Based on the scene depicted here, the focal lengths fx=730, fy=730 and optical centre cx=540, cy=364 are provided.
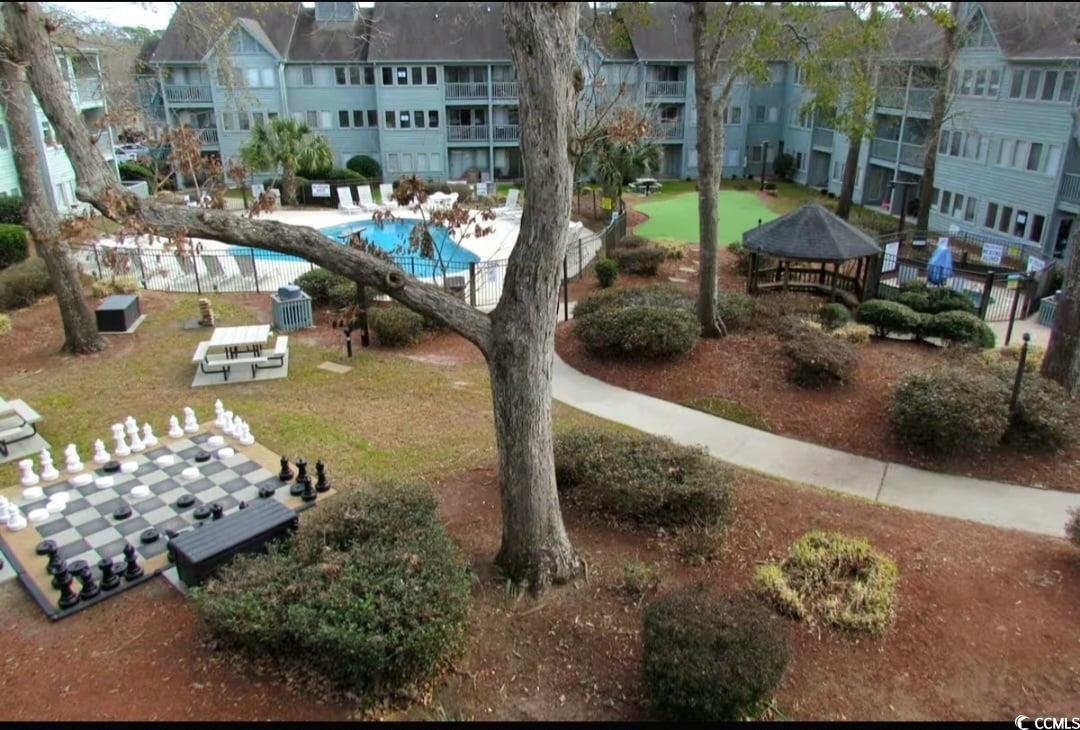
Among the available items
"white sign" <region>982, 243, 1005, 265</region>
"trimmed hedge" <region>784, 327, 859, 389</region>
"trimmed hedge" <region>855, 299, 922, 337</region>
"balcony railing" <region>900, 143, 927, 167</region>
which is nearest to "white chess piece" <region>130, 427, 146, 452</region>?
"trimmed hedge" <region>784, 327, 859, 389</region>

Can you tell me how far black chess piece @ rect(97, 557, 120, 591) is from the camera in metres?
7.88

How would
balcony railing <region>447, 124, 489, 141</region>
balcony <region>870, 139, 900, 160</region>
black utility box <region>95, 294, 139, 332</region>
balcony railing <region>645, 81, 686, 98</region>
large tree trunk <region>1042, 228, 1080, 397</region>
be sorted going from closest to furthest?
large tree trunk <region>1042, 228, 1080, 397</region> < black utility box <region>95, 294, 139, 332</region> < balcony <region>870, 139, 900, 160</region> < balcony railing <region>645, 81, 686, 98</region> < balcony railing <region>447, 124, 489, 141</region>

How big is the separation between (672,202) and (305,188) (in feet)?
65.2

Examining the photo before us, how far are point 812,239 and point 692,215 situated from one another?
1731 centimetres

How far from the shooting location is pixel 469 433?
492 inches

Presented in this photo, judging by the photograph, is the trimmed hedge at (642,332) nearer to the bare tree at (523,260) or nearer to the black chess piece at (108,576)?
the bare tree at (523,260)

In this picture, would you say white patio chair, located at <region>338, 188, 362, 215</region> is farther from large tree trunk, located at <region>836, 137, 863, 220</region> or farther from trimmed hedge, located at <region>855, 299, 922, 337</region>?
trimmed hedge, located at <region>855, 299, 922, 337</region>

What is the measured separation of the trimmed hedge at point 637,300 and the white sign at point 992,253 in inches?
591

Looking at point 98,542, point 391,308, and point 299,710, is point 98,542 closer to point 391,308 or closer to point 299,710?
point 299,710

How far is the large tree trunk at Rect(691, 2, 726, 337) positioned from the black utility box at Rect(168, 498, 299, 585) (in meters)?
10.8

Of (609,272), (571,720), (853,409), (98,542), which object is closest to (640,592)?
(571,720)

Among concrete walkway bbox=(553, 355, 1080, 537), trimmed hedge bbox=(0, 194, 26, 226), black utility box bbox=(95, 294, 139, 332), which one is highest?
trimmed hedge bbox=(0, 194, 26, 226)

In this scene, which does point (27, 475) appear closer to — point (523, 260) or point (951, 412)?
point (523, 260)

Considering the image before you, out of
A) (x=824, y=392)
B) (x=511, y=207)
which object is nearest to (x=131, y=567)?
(x=824, y=392)
